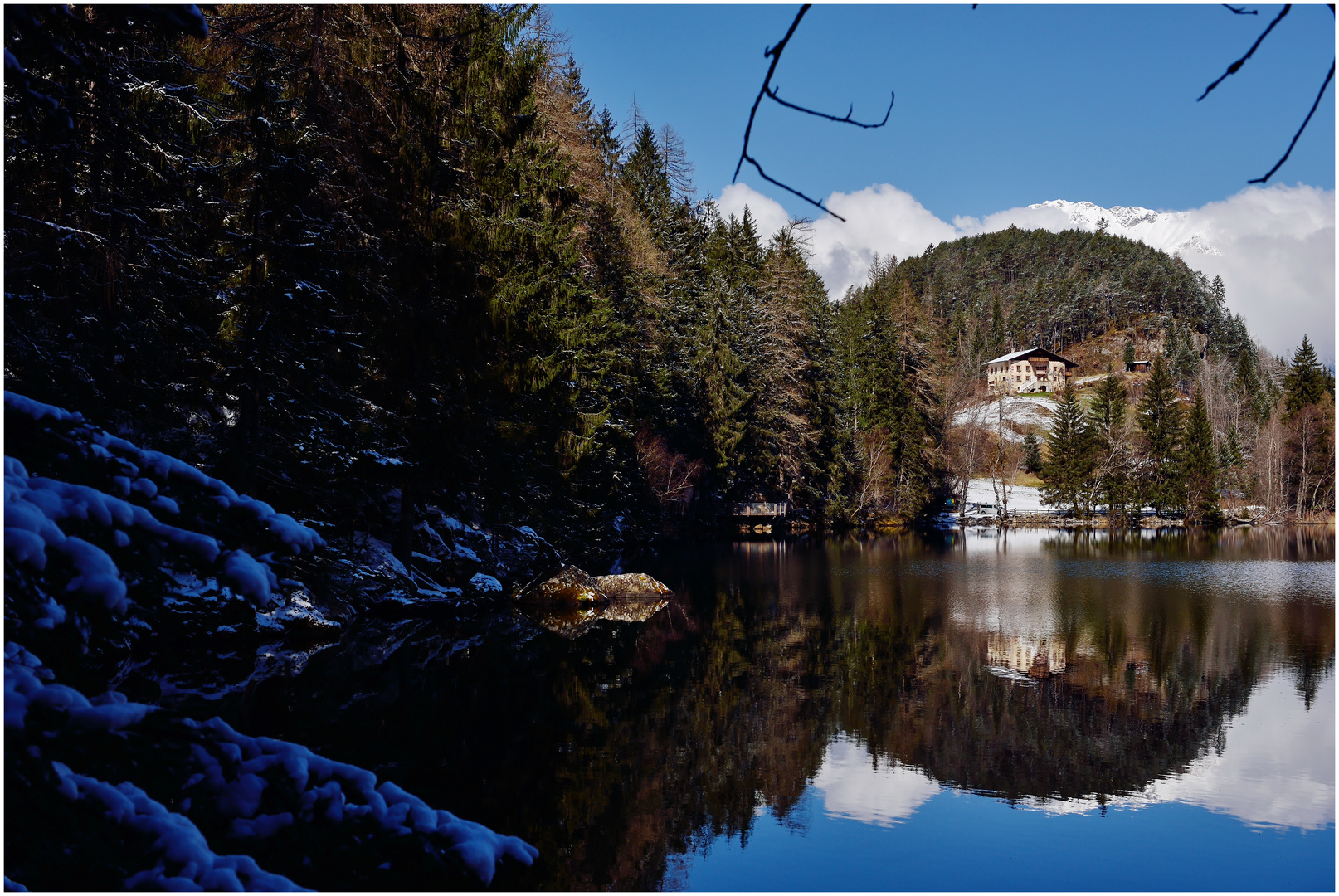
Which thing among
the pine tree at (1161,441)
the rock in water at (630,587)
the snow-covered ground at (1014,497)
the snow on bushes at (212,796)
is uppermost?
the pine tree at (1161,441)

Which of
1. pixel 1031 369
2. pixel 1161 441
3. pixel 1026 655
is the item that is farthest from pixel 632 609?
pixel 1031 369

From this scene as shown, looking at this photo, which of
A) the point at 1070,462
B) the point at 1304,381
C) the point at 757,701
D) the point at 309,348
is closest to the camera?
the point at 757,701

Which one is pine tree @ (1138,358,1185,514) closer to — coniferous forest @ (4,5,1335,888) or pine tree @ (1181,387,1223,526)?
pine tree @ (1181,387,1223,526)

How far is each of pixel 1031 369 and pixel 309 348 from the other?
108084 mm

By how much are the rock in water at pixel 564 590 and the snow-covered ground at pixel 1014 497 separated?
42755 millimetres

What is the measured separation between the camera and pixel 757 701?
480 inches

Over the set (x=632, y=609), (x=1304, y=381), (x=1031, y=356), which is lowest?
(x=632, y=609)

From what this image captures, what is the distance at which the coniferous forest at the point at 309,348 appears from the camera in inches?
132

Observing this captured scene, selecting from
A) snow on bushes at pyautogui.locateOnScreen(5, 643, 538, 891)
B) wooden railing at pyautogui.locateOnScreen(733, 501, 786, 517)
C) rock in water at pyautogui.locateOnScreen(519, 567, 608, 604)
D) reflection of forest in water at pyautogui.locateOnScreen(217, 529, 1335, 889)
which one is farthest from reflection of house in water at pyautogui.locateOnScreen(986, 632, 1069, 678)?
wooden railing at pyautogui.locateOnScreen(733, 501, 786, 517)

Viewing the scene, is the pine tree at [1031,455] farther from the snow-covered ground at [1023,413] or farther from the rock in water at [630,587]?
the rock in water at [630,587]

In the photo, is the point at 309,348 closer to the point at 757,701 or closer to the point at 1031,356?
the point at 757,701

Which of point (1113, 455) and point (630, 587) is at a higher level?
point (1113, 455)

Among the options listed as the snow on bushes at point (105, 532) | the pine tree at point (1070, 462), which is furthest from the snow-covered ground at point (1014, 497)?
the snow on bushes at point (105, 532)

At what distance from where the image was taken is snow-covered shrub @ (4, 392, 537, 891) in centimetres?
295
